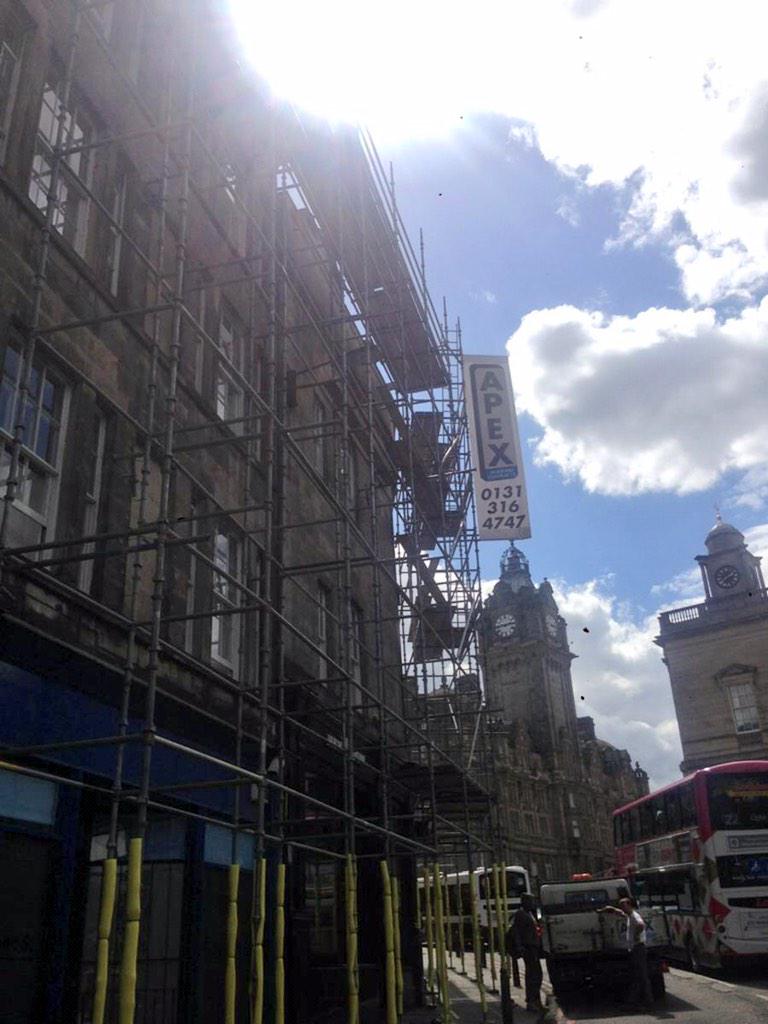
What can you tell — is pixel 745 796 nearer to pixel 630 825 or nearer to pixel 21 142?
pixel 630 825

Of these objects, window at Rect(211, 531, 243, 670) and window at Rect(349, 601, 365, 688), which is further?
window at Rect(349, 601, 365, 688)

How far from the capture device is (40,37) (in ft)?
32.1

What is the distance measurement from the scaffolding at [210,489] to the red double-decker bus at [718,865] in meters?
4.43

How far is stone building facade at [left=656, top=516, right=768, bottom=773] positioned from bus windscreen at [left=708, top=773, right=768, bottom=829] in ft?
92.9

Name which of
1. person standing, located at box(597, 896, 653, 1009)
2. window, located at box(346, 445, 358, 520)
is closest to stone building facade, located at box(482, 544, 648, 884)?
window, located at box(346, 445, 358, 520)

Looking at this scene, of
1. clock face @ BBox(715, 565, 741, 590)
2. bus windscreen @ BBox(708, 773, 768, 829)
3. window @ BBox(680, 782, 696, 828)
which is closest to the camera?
bus windscreen @ BBox(708, 773, 768, 829)

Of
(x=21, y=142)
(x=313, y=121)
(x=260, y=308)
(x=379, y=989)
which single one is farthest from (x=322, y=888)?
(x=313, y=121)

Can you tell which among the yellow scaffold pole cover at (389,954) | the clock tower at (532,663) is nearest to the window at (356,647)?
the yellow scaffold pole cover at (389,954)

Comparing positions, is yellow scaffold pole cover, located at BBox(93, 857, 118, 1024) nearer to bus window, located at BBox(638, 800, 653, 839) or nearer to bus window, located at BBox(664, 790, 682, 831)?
bus window, located at BBox(664, 790, 682, 831)

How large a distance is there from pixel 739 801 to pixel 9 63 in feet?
58.1

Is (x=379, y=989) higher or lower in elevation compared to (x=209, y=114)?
lower

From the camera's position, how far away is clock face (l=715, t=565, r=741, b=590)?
167 feet

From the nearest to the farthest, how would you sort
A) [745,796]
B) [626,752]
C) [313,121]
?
[313,121] < [745,796] < [626,752]

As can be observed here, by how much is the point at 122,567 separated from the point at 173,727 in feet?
6.13
